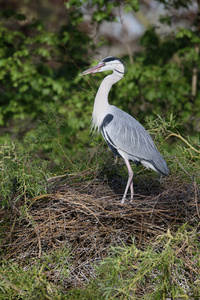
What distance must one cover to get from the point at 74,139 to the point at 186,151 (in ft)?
6.87

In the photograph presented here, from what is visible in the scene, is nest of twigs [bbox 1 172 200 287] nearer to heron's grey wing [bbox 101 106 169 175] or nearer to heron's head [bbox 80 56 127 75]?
heron's grey wing [bbox 101 106 169 175]

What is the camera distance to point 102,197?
2572 mm

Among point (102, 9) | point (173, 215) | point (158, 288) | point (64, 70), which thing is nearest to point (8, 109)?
point (64, 70)

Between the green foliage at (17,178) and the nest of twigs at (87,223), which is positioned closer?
the nest of twigs at (87,223)

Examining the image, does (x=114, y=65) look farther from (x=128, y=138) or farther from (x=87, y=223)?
(x=87, y=223)

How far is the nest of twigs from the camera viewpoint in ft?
7.30

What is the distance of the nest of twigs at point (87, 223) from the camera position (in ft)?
7.30

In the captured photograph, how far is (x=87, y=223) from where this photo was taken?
231 cm

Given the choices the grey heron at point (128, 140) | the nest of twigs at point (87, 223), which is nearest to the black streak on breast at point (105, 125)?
the grey heron at point (128, 140)

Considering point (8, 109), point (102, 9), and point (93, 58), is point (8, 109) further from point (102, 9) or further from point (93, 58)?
point (102, 9)

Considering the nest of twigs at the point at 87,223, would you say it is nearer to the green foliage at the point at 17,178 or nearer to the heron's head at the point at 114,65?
the green foliage at the point at 17,178

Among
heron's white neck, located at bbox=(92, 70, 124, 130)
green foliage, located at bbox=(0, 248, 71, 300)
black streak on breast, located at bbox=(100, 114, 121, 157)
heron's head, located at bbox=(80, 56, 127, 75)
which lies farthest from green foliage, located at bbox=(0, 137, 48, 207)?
heron's head, located at bbox=(80, 56, 127, 75)

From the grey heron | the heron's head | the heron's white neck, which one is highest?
the heron's head

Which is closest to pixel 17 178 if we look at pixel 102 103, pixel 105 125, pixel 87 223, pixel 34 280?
pixel 87 223
